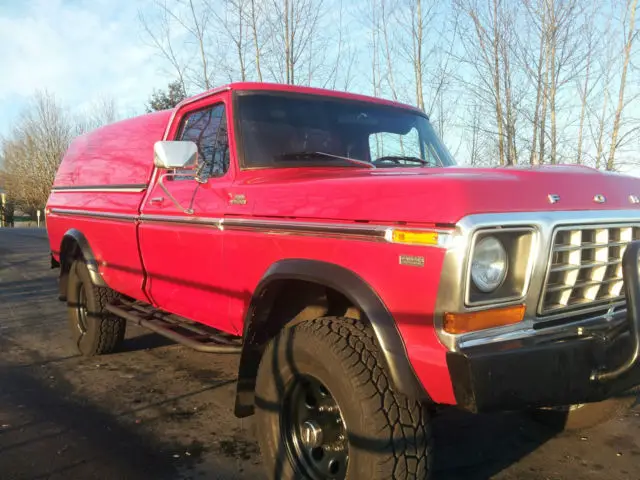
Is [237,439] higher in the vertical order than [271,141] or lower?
lower

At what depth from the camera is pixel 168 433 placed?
3525mm

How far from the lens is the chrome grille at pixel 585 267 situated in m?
2.31

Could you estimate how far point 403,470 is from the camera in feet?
7.32

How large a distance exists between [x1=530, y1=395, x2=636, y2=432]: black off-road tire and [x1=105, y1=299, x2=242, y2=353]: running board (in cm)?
202

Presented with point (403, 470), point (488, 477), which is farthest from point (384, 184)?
point (488, 477)

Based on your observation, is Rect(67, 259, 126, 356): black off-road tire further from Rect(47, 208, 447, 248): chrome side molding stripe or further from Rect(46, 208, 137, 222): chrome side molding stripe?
Rect(47, 208, 447, 248): chrome side molding stripe

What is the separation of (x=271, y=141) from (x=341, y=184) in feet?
3.26

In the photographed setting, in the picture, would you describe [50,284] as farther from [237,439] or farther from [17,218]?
[17,218]

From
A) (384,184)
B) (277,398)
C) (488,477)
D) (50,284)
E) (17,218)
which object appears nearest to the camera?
(384,184)

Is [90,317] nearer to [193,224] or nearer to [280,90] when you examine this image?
[193,224]

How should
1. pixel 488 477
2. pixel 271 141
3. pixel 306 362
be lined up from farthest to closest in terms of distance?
pixel 271 141 < pixel 488 477 < pixel 306 362

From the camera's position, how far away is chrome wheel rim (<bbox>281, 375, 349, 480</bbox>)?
8.47ft

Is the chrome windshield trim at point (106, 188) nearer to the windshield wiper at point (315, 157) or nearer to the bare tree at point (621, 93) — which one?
the windshield wiper at point (315, 157)

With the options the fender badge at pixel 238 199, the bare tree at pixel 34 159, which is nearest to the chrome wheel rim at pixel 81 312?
the fender badge at pixel 238 199
